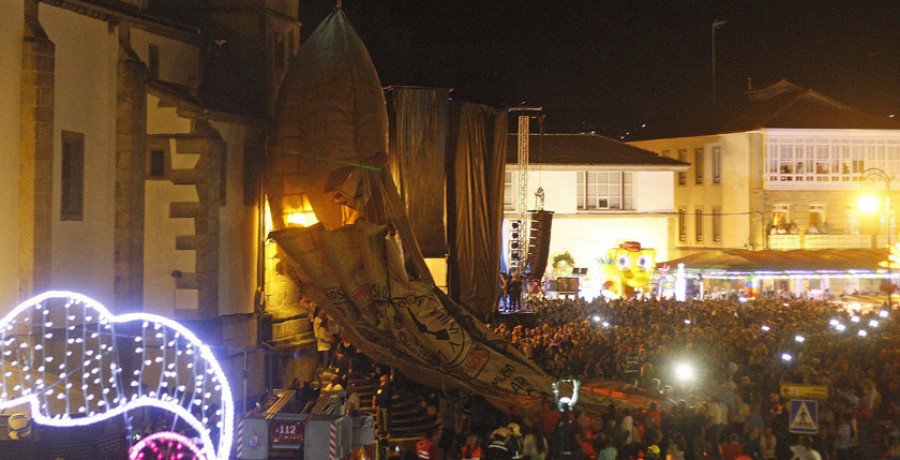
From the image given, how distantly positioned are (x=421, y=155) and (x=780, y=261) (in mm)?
19525

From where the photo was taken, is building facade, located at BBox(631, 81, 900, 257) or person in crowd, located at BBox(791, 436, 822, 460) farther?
building facade, located at BBox(631, 81, 900, 257)

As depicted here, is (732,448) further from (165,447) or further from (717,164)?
(717,164)

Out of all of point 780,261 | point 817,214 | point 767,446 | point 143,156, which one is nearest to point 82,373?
point 143,156

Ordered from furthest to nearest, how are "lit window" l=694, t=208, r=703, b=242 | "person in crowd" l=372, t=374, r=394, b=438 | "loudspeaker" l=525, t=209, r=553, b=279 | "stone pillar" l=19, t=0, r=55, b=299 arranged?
1. "lit window" l=694, t=208, r=703, b=242
2. "loudspeaker" l=525, t=209, r=553, b=279
3. "person in crowd" l=372, t=374, r=394, b=438
4. "stone pillar" l=19, t=0, r=55, b=299

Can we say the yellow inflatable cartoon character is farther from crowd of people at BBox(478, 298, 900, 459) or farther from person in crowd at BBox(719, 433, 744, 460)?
person in crowd at BBox(719, 433, 744, 460)

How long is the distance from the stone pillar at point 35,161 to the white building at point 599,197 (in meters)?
29.0

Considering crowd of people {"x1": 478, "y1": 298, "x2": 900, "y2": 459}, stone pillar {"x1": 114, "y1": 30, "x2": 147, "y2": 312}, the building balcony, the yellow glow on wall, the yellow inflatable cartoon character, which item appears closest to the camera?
crowd of people {"x1": 478, "y1": 298, "x2": 900, "y2": 459}

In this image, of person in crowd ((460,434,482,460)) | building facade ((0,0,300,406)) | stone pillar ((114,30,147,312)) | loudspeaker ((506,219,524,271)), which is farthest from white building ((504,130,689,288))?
person in crowd ((460,434,482,460))

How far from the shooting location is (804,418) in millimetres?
12938

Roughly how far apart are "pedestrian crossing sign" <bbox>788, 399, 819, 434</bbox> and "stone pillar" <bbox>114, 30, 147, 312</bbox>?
1150 centimetres

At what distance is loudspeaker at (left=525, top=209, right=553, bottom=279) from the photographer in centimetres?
3148

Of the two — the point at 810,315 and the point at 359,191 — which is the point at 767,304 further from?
the point at 359,191

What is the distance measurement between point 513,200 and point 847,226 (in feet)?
54.4

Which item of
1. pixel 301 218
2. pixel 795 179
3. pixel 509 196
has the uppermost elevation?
pixel 795 179
